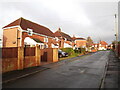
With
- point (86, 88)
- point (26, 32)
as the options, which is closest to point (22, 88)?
point (86, 88)

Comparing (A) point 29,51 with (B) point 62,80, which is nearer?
(B) point 62,80

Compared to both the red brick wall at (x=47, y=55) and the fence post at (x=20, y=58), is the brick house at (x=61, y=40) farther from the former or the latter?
the fence post at (x=20, y=58)

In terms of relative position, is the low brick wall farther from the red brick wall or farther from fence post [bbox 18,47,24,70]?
fence post [bbox 18,47,24,70]

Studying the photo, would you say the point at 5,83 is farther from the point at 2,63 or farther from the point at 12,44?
the point at 12,44

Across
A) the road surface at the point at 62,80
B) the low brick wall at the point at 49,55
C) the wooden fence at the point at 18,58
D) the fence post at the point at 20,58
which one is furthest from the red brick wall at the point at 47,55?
the road surface at the point at 62,80

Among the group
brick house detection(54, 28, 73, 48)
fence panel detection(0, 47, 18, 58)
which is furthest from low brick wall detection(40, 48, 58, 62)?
brick house detection(54, 28, 73, 48)

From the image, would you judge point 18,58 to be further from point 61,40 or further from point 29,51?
point 61,40

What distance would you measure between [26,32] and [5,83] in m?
17.3

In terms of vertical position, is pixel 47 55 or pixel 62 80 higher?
pixel 47 55

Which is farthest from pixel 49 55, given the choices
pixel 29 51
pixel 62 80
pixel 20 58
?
pixel 62 80

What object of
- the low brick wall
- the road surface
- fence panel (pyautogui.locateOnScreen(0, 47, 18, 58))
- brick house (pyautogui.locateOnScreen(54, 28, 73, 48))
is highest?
brick house (pyautogui.locateOnScreen(54, 28, 73, 48))

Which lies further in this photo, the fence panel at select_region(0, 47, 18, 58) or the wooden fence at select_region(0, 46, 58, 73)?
the fence panel at select_region(0, 47, 18, 58)

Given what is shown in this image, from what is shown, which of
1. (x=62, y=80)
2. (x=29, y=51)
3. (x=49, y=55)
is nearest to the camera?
(x=62, y=80)

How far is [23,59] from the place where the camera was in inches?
350
